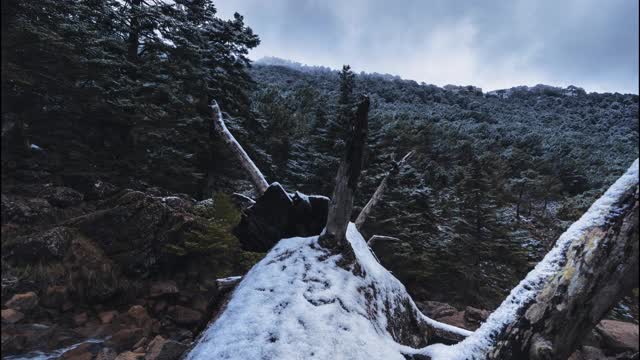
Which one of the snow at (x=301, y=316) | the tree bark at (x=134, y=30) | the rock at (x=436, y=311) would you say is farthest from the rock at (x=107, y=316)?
the rock at (x=436, y=311)

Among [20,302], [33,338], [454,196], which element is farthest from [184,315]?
[454,196]

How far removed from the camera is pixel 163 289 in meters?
6.07

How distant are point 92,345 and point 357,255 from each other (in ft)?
10.3

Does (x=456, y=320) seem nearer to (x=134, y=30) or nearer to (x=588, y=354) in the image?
(x=588, y=354)

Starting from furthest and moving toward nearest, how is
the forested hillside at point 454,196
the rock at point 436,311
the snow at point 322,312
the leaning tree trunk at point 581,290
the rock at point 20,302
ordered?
1. the forested hillside at point 454,196
2. the rock at point 436,311
3. the snow at point 322,312
4. the leaning tree trunk at point 581,290
5. the rock at point 20,302

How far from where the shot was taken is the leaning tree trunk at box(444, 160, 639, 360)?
3.96 feet

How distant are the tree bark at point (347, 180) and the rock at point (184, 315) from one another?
15.3 feet

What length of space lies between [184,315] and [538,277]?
6.10m

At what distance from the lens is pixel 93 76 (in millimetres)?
3047

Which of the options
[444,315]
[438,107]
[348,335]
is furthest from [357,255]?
[438,107]

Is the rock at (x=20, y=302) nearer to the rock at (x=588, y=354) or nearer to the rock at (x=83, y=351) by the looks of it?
the rock at (x=83, y=351)

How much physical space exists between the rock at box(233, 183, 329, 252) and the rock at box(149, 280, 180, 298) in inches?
159

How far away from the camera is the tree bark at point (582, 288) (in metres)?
1.20

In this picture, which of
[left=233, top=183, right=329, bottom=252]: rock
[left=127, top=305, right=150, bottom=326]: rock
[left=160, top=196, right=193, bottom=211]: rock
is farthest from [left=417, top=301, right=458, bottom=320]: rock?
[left=160, top=196, right=193, bottom=211]: rock
